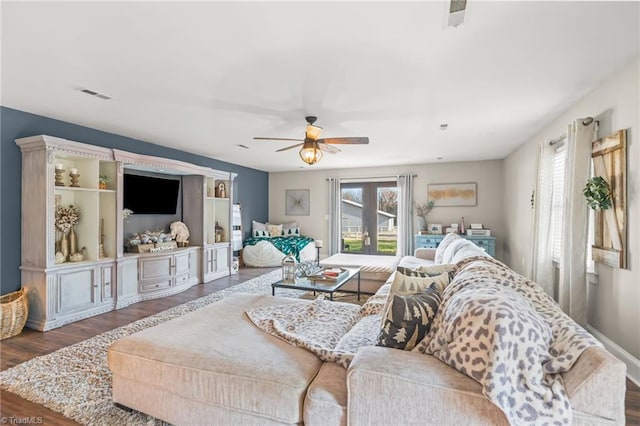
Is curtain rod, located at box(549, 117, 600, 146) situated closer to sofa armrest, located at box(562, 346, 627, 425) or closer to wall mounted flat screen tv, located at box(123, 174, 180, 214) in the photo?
sofa armrest, located at box(562, 346, 627, 425)

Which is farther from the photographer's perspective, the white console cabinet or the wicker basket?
the white console cabinet

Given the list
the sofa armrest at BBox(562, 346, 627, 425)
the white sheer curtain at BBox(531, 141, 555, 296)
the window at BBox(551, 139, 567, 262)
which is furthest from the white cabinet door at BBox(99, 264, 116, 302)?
the window at BBox(551, 139, 567, 262)

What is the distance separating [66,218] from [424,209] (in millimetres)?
6579

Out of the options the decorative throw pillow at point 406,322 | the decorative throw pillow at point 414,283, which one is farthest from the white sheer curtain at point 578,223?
the decorative throw pillow at point 406,322

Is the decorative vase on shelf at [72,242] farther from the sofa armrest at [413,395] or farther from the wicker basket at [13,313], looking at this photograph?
the sofa armrest at [413,395]

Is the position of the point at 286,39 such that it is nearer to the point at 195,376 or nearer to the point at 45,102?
the point at 195,376

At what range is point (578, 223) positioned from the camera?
300cm

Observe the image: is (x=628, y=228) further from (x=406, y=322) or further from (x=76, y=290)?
(x=76, y=290)

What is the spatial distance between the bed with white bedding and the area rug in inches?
152

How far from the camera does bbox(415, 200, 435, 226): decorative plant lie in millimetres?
7275

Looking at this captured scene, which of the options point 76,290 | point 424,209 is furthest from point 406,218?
point 76,290

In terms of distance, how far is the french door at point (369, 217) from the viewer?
7.82 metres

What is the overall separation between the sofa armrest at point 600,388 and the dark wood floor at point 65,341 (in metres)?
1.35

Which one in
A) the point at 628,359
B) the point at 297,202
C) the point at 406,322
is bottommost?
the point at 628,359
